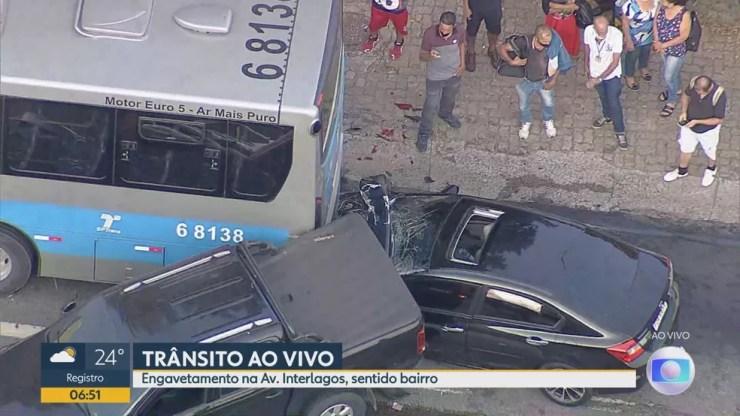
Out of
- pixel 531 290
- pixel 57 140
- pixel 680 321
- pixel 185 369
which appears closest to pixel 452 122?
pixel 680 321

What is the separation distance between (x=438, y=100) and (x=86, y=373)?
5657 mm

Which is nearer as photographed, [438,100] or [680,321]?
[680,321]

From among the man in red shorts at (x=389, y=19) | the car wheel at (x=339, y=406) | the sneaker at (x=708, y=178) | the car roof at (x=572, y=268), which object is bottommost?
the car wheel at (x=339, y=406)

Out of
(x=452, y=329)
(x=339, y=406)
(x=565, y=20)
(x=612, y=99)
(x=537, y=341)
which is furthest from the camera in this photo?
(x=565, y=20)

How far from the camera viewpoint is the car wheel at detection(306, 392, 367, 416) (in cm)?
873

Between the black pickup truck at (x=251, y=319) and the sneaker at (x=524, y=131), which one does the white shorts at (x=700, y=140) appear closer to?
the sneaker at (x=524, y=131)

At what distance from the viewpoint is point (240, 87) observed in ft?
30.3

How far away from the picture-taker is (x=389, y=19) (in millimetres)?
13359

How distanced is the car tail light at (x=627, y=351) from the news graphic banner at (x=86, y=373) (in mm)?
4209

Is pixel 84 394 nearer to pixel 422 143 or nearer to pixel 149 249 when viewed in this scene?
pixel 149 249

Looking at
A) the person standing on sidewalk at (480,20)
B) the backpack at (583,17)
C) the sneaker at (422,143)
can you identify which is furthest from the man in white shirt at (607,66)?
the sneaker at (422,143)

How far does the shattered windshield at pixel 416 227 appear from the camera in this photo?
9.62 m

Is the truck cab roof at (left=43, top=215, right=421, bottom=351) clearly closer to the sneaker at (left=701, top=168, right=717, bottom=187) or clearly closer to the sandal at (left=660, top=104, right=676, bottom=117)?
the sneaker at (left=701, top=168, right=717, bottom=187)

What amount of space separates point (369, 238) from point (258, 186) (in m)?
1.17
